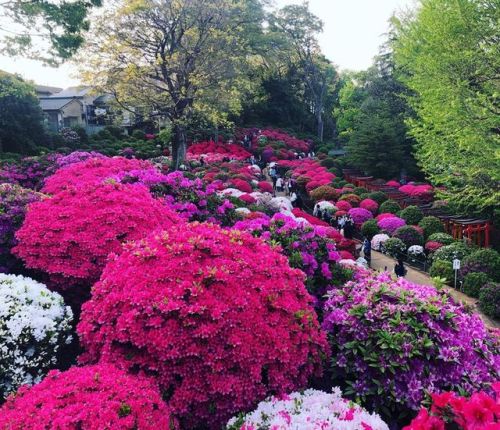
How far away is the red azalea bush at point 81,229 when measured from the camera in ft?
18.6

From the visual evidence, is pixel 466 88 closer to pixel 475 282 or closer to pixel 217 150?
pixel 475 282

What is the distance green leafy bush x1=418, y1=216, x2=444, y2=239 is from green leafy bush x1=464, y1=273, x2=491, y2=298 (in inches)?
212

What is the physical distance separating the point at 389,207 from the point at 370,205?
92 cm

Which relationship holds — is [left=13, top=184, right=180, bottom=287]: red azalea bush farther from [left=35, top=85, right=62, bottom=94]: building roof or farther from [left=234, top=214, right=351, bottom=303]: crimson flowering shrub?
[left=35, top=85, right=62, bottom=94]: building roof

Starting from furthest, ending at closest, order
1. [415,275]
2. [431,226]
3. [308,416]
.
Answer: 1. [431,226]
2. [415,275]
3. [308,416]

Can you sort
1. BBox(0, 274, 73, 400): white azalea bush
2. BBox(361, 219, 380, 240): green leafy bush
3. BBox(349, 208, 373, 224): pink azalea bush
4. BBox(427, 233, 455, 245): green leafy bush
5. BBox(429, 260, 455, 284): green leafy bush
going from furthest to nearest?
BBox(349, 208, 373, 224): pink azalea bush, BBox(361, 219, 380, 240): green leafy bush, BBox(427, 233, 455, 245): green leafy bush, BBox(429, 260, 455, 284): green leafy bush, BBox(0, 274, 73, 400): white azalea bush

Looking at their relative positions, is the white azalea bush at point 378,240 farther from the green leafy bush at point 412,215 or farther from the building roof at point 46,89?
the building roof at point 46,89

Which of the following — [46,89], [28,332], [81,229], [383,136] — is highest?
[46,89]

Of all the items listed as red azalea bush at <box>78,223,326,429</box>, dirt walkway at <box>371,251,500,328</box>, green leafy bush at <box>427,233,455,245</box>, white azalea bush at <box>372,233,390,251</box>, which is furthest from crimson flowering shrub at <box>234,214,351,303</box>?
green leafy bush at <box>427,233,455,245</box>

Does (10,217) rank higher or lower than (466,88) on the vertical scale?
lower

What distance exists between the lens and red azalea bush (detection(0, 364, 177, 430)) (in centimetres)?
316

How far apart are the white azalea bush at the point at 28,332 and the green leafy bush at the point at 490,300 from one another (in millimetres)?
10293

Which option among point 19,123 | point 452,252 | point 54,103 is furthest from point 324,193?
point 54,103

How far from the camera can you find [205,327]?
396 cm
